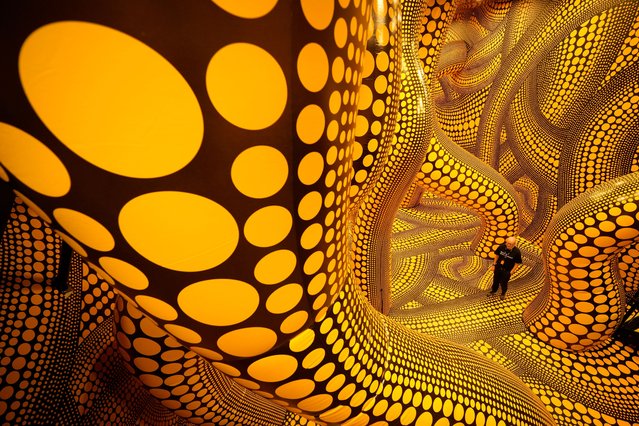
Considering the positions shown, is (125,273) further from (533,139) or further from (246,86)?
(533,139)

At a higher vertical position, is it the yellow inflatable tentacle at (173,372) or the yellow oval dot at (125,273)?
the yellow oval dot at (125,273)

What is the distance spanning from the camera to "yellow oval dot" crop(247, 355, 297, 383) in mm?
390

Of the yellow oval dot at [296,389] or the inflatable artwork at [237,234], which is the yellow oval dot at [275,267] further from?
the yellow oval dot at [296,389]

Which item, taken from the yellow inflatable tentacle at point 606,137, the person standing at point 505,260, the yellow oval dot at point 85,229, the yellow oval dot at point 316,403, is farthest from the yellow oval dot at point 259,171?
the yellow inflatable tentacle at point 606,137

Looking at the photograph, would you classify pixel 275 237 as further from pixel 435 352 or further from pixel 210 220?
pixel 435 352

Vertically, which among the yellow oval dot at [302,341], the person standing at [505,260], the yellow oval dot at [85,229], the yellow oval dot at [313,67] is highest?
the yellow oval dot at [313,67]

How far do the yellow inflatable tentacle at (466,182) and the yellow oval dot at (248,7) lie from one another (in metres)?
1.71

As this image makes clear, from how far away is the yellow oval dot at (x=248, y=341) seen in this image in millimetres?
339

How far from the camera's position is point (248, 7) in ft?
0.65

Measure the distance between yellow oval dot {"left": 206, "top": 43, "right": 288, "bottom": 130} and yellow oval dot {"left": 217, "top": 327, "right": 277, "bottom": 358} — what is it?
22 centimetres

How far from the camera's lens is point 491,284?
2707mm

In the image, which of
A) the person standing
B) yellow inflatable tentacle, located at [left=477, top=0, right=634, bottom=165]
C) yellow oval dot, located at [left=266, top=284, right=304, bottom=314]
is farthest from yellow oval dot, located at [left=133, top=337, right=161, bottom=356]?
yellow inflatable tentacle, located at [left=477, top=0, right=634, bottom=165]

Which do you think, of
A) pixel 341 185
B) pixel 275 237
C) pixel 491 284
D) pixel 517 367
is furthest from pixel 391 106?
pixel 491 284

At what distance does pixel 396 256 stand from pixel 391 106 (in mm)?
2542
